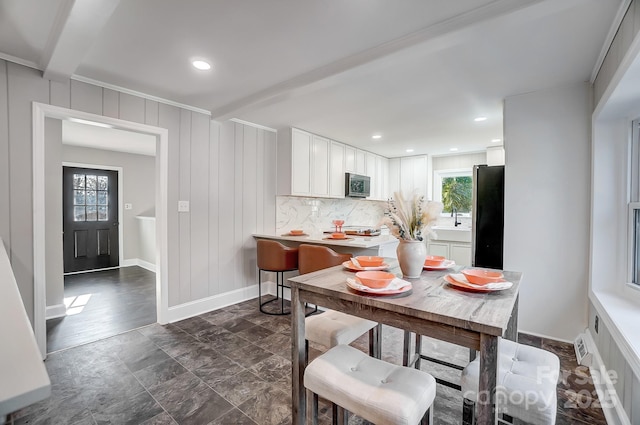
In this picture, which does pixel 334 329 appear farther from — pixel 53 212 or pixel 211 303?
pixel 53 212

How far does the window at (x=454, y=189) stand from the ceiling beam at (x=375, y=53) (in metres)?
4.36

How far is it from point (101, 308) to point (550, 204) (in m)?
4.89

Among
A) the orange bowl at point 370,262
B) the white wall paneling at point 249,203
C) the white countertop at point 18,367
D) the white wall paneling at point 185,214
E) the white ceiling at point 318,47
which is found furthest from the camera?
the white wall paneling at point 249,203

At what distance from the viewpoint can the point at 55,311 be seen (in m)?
3.20

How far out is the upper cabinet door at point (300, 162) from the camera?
3.97 m

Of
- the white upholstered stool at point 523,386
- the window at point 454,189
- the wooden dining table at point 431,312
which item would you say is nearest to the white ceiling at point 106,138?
the wooden dining table at point 431,312

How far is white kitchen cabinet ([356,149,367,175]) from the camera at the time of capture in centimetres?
525

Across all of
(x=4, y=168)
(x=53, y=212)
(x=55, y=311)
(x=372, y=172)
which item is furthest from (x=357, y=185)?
(x=55, y=311)

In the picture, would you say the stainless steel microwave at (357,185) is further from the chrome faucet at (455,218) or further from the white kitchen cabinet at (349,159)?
the chrome faucet at (455,218)

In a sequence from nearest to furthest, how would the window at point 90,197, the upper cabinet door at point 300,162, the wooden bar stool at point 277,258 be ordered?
the wooden bar stool at point 277,258 → the upper cabinet door at point 300,162 → the window at point 90,197

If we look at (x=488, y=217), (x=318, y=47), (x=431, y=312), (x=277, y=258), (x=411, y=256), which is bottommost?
(x=277, y=258)

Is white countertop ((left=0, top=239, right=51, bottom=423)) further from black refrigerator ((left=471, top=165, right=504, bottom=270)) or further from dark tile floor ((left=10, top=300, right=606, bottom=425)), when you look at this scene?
black refrigerator ((left=471, top=165, right=504, bottom=270))

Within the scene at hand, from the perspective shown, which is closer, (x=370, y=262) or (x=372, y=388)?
(x=372, y=388)

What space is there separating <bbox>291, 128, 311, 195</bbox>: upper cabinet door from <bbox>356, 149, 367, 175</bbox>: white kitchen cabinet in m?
1.32
